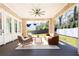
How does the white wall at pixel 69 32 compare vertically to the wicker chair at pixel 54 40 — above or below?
above

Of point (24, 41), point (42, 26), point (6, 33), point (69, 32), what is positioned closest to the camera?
point (42, 26)

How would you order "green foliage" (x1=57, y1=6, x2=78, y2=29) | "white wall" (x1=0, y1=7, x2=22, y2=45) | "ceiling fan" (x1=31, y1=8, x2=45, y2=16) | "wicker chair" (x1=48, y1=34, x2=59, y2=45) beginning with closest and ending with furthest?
"green foliage" (x1=57, y1=6, x2=78, y2=29) → "ceiling fan" (x1=31, y1=8, x2=45, y2=16) → "wicker chair" (x1=48, y1=34, x2=59, y2=45) → "white wall" (x1=0, y1=7, x2=22, y2=45)

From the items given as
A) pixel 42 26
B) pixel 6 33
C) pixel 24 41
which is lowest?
pixel 24 41

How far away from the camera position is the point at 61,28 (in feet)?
21.5

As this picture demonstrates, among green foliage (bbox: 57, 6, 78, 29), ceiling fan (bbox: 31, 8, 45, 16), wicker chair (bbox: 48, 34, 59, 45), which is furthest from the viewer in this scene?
wicker chair (bbox: 48, 34, 59, 45)

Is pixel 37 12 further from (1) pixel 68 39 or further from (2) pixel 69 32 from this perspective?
(1) pixel 68 39

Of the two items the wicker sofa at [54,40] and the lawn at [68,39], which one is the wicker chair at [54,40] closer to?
the wicker sofa at [54,40]

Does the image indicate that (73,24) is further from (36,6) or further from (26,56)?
(26,56)

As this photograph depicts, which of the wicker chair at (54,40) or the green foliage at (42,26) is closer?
the green foliage at (42,26)

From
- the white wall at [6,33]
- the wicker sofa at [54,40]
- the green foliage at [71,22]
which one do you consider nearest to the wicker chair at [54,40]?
the wicker sofa at [54,40]

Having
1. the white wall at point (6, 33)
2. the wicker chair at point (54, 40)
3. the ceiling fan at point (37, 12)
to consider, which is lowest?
the wicker chair at point (54, 40)

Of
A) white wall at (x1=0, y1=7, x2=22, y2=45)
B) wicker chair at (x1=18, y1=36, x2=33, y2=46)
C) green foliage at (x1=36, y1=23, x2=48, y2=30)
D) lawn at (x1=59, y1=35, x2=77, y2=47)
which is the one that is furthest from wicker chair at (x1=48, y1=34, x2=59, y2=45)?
white wall at (x1=0, y1=7, x2=22, y2=45)

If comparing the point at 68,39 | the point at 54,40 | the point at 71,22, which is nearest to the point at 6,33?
the point at 54,40

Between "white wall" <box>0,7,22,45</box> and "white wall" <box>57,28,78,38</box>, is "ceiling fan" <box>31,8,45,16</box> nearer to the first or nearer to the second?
"white wall" <box>0,7,22,45</box>
